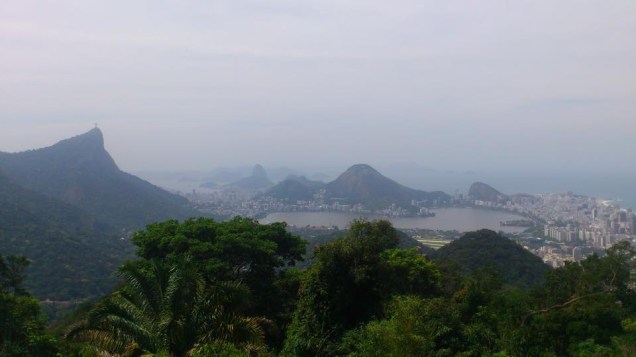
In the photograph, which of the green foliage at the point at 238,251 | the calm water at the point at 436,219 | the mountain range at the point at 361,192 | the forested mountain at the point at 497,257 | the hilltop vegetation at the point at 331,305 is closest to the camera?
the hilltop vegetation at the point at 331,305

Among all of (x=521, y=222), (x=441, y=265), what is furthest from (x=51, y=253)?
(x=521, y=222)

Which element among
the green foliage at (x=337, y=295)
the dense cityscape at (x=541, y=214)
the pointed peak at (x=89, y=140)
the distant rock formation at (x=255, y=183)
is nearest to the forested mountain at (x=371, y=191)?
the dense cityscape at (x=541, y=214)

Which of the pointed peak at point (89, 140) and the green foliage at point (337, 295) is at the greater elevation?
the pointed peak at point (89, 140)

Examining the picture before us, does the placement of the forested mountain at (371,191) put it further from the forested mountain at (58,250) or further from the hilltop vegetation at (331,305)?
the hilltop vegetation at (331,305)

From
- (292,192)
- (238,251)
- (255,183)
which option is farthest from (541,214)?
(255,183)

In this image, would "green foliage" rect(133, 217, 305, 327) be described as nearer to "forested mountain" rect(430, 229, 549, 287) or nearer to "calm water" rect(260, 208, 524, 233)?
"forested mountain" rect(430, 229, 549, 287)

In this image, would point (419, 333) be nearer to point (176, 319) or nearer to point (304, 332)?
point (304, 332)
